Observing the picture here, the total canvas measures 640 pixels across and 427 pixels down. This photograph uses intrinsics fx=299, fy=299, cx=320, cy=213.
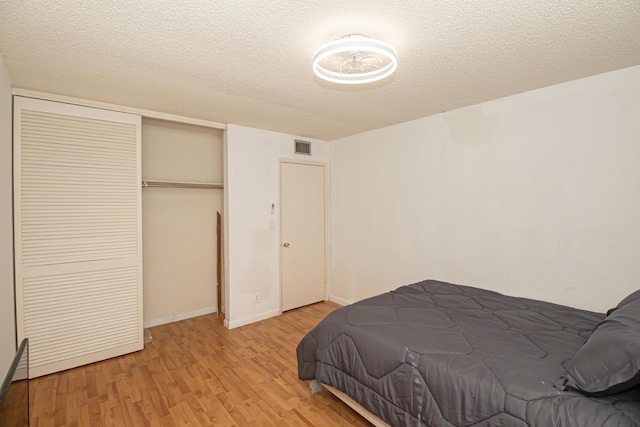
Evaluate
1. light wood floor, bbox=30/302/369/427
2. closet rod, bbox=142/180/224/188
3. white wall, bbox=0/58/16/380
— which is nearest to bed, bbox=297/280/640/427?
light wood floor, bbox=30/302/369/427

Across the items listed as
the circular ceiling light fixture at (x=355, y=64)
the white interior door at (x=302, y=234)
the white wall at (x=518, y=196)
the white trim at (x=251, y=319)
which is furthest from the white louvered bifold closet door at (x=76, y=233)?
the white wall at (x=518, y=196)

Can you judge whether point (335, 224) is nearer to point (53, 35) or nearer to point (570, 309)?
point (570, 309)

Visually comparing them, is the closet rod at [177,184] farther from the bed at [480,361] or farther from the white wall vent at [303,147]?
the bed at [480,361]

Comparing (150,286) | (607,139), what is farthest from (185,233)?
(607,139)

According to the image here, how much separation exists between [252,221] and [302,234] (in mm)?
806

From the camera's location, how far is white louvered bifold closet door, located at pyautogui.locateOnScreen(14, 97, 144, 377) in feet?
8.35

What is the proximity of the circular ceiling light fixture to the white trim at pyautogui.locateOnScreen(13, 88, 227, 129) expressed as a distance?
1995mm

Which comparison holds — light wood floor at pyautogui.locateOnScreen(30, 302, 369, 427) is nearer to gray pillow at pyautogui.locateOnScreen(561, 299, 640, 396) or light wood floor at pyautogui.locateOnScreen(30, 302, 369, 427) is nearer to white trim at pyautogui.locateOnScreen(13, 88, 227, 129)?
A: gray pillow at pyautogui.locateOnScreen(561, 299, 640, 396)

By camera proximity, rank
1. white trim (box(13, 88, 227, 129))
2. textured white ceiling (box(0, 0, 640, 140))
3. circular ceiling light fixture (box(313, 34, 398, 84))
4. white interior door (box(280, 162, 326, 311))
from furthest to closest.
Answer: white interior door (box(280, 162, 326, 311))
white trim (box(13, 88, 227, 129))
circular ceiling light fixture (box(313, 34, 398, 84))
textured white ceiling (box(0, 0, 640, 140))

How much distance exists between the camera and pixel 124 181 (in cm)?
296

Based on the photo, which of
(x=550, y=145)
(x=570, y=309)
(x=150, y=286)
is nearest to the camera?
(x=570, y=309)

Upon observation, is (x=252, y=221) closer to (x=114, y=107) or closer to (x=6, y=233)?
(x=114, y=107)

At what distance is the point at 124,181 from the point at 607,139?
4.18m

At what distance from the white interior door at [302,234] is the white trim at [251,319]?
199 mm
